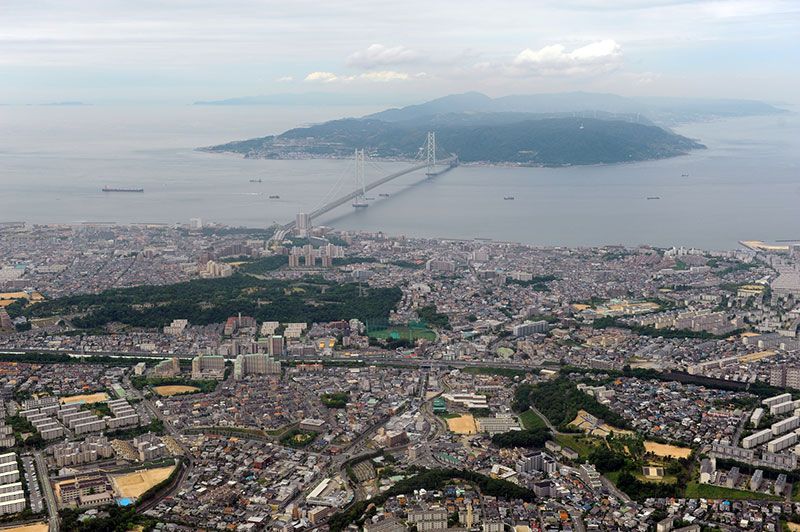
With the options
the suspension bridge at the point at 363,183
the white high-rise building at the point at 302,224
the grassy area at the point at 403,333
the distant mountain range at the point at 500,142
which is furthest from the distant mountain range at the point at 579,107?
the grassy area at the point at 403,333

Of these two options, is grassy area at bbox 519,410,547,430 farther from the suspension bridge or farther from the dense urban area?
the suspension bridge

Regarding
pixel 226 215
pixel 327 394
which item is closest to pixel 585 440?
pixel 327 394

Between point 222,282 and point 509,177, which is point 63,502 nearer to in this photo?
point 222,282

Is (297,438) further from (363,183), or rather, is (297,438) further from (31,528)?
(363,183)

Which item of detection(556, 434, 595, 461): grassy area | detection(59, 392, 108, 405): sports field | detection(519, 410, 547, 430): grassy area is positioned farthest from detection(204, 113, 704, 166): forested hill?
detection(556, 434, 595, 461): grassy area

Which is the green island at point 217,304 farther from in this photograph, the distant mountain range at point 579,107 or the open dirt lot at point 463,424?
the distant mountain range at point 579,107

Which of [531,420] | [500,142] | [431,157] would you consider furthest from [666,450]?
[500,142]
